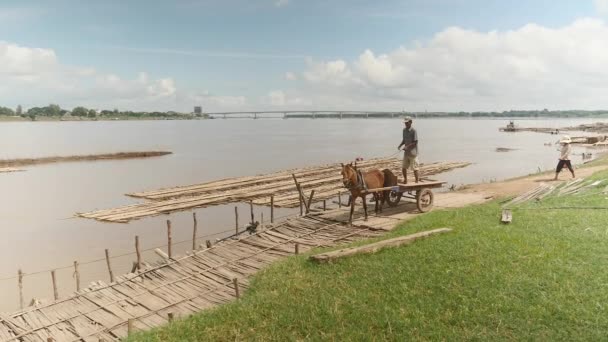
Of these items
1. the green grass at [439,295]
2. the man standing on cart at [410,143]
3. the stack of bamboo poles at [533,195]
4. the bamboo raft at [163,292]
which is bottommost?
the bamboo raft at [163,292]

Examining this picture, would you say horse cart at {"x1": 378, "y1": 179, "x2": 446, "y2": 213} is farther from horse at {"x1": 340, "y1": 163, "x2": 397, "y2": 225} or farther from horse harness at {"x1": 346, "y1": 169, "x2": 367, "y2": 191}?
horse harness at {"x1": 346, "y1": 169, "x2": 367, "y2": 191}

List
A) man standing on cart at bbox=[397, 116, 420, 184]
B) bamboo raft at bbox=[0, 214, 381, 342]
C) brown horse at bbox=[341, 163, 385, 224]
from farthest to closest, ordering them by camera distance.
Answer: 1. man standing on cart at bbox=[397, 116, 420, 184]
2. brown horse at bbox=[341, 163, 385, 224]
3. bamboo raft at bbox=[0, 214, 381, 342]

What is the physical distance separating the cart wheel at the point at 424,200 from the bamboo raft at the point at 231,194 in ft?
17.7

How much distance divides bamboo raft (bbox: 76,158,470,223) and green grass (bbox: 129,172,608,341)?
25.7 ft

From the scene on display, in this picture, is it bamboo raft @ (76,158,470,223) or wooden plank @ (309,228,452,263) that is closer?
wooden plank @ (309,228,452,263)

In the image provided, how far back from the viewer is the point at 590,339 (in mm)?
6148

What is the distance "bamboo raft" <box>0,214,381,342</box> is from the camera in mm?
8727

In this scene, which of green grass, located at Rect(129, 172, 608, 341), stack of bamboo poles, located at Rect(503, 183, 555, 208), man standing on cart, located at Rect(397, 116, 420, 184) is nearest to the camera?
green grass, located at Rect(129, 172, 608, 341)

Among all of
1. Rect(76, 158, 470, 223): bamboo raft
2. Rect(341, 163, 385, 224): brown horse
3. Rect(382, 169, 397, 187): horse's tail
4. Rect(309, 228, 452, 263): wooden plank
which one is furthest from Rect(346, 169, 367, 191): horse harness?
Rect(76, 158, 470, 223): bamboo raft

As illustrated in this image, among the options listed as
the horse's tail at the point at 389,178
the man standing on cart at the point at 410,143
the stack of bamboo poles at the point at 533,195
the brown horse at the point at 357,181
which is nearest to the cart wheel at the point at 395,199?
the man standing on cart at the point at 410,143

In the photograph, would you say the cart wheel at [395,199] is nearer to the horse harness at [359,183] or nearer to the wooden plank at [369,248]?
the horse harness at [359,183]

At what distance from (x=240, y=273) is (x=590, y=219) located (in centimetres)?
936

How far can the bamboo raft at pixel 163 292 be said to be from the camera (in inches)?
344

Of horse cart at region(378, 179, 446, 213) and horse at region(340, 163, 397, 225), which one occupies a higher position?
horse at region(340, 163, 397, 225)
